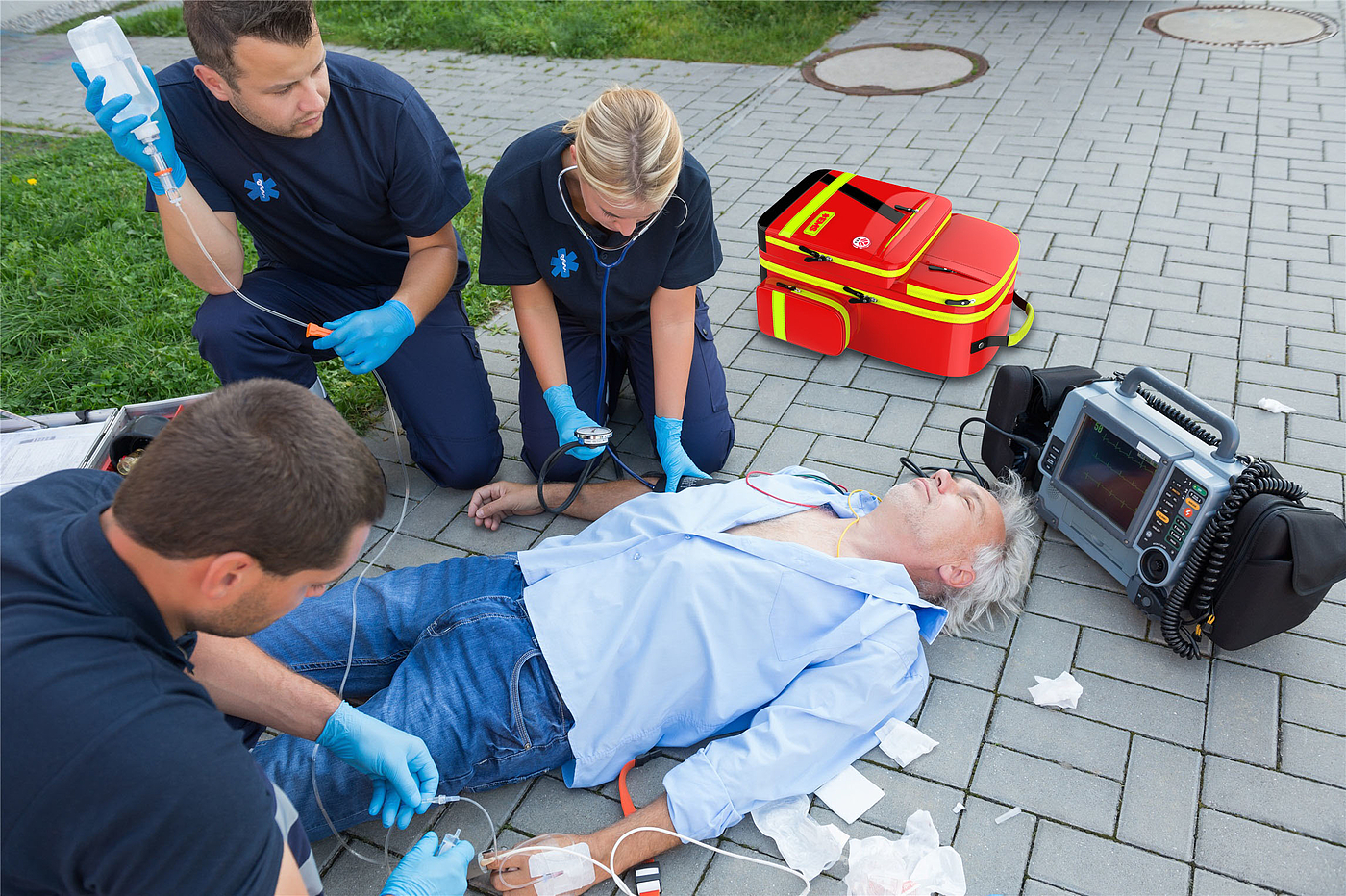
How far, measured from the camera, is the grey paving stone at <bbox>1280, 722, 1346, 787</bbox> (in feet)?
7.72

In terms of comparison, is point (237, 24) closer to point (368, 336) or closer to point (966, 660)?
point (368, 336)

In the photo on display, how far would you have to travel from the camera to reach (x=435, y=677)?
7.56 ft

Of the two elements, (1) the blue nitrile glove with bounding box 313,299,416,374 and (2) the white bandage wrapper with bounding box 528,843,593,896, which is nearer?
(2) the white bandage wrapper with bounding box 528,843,593,896

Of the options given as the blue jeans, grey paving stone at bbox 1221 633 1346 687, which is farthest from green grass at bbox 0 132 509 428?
grey paving stone at bbox 1221 633 1346 687

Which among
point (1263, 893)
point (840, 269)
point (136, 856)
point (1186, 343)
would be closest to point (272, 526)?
point (136, 856)

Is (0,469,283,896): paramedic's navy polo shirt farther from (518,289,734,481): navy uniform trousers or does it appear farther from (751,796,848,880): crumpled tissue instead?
(518,289,734,481): navy uniform trousers

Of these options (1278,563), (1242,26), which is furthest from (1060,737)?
(1242,26)

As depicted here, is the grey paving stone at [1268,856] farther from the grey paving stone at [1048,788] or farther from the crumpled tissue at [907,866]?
the crumpled tissue at [907,866]

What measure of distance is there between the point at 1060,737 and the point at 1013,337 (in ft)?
6.64

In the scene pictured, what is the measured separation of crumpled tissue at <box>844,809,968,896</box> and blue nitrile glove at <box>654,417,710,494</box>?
54.4 inches

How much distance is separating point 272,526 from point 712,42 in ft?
25.3

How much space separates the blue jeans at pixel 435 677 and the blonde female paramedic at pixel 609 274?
2.89 ft

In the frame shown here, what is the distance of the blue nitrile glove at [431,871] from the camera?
2031 mm

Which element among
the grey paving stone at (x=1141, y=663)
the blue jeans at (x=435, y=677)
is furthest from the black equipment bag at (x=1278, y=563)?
the blue jeans at (x=435, y=677)
